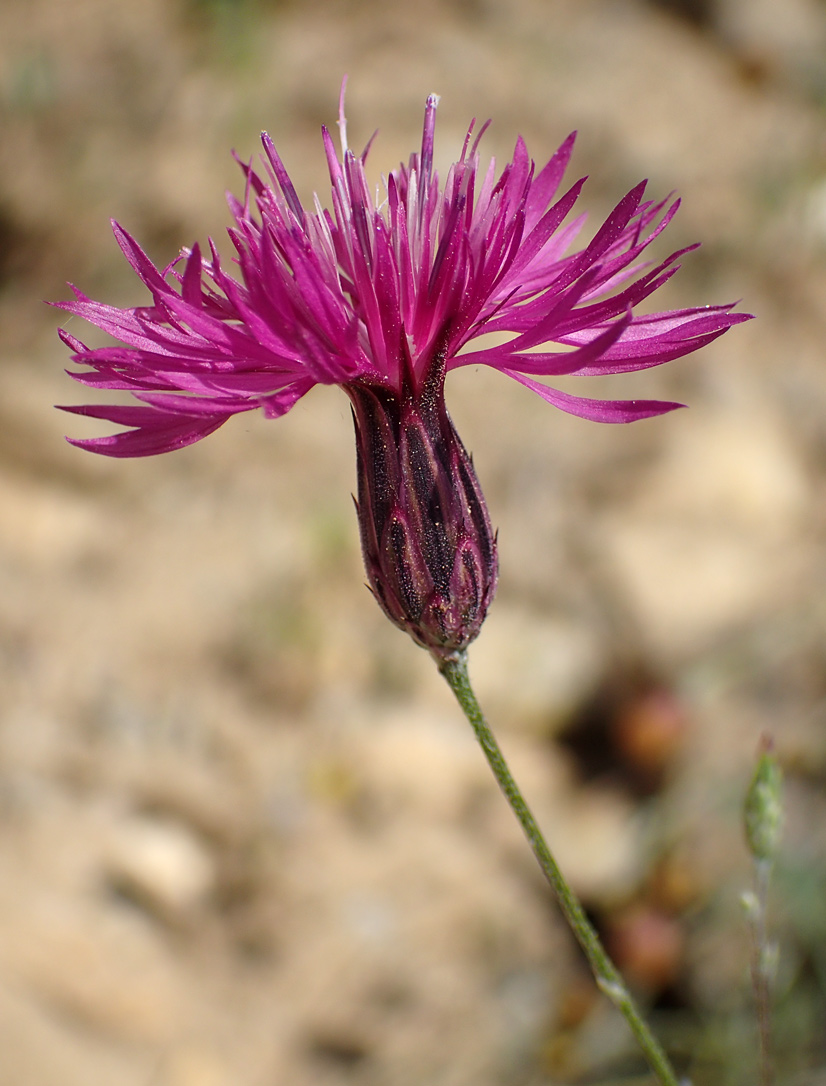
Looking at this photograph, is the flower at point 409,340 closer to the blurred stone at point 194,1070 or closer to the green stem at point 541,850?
the green stem at point 541,850

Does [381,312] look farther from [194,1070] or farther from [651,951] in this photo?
[194,1070]

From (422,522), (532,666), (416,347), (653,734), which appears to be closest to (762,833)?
(422,522)

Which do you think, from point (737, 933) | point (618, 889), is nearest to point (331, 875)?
point (618, 889)

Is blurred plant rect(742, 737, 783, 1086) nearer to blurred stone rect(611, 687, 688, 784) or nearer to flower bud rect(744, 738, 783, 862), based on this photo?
flower bud rect(744, 738, 783, 862)

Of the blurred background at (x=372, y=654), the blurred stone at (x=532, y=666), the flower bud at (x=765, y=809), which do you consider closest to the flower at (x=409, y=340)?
the flower bud at (x=765, y=809)

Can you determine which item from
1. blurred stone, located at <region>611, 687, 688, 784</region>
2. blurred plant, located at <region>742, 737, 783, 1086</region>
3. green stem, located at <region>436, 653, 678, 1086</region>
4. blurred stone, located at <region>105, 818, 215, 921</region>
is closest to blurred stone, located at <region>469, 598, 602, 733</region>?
blurred stone, located at <region>611, 687, 688, 784</region>

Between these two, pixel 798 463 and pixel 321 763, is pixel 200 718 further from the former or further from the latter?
pixel 798 463

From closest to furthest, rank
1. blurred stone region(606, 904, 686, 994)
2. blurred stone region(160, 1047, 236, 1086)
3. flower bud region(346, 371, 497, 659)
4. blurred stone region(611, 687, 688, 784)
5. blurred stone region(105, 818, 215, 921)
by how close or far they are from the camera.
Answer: flower bud region(346, 371, 497, 659) → blurred stone region(160, 1047, 236, 1086) → blurred stone region(606, 904, 686, 994) → blurred stone region(105, 818, 215, 921) → blurred stone region(611, 687, 688, 784)
